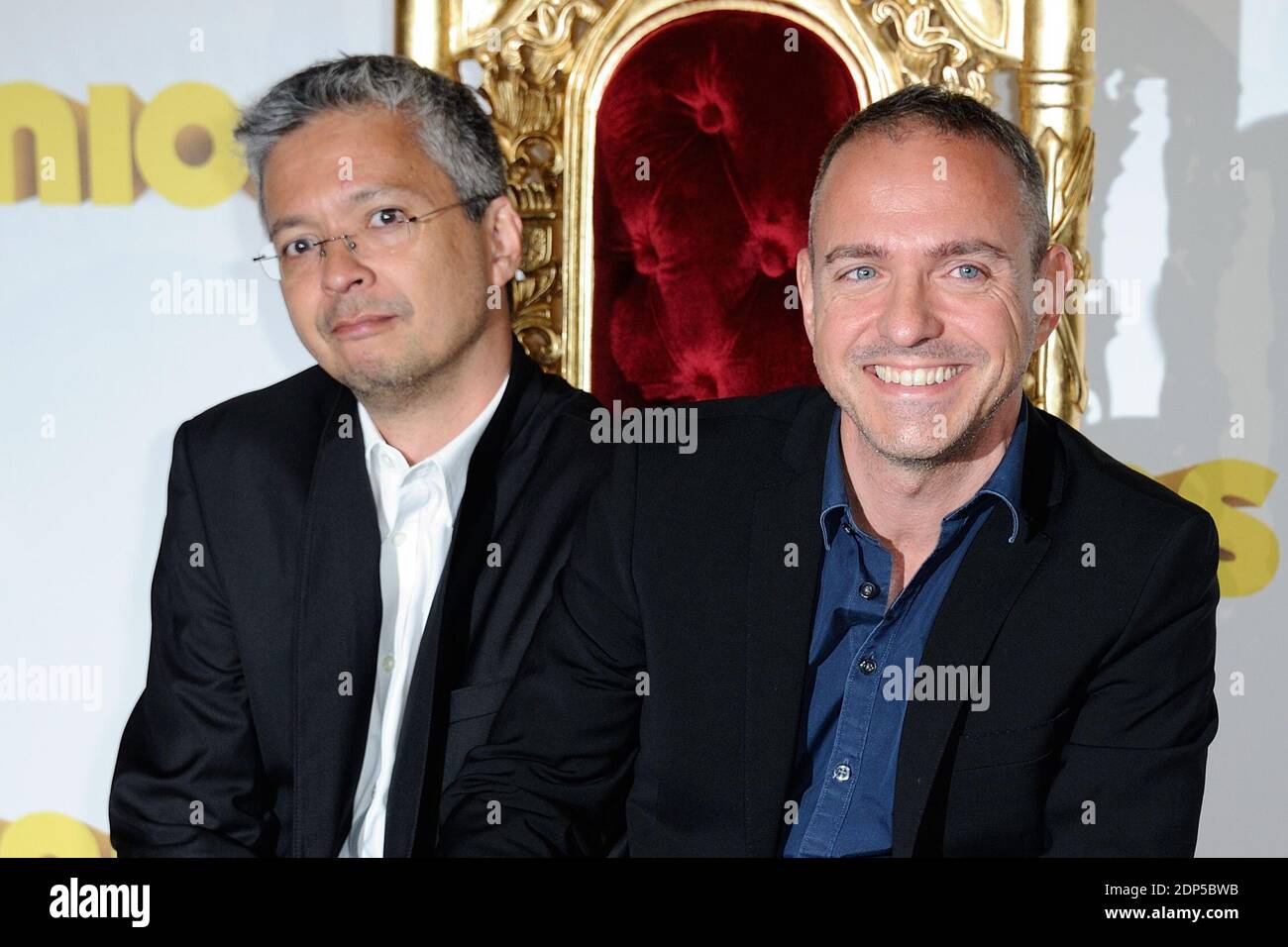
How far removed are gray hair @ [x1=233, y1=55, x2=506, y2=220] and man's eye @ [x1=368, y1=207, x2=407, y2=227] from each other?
0.10 m

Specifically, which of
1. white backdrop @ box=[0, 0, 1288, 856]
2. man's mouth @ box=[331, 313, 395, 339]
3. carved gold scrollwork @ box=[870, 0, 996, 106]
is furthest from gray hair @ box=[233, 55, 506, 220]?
carved gold scrollwork @ box=[870, 0, 996, 106]

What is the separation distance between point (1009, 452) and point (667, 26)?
105cm

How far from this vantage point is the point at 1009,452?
64.9 inches

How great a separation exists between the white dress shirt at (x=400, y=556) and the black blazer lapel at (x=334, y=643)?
0.04 m

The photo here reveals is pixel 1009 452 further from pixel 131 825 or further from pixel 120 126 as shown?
pixel 120 126

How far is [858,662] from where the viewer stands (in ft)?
5.25

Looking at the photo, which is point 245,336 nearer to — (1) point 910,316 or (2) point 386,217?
(2) point 386,217

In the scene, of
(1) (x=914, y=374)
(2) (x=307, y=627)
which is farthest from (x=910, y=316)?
(2) (x=307, y=627)

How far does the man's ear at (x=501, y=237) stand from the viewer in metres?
2.15

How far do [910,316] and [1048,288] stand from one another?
9.7 inches

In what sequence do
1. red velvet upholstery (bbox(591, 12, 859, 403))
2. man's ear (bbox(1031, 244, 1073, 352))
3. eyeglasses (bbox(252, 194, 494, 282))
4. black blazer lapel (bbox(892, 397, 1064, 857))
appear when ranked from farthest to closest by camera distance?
red velvet upholstery (bbox(591, 12, 859, 403)) < eyeglasses (bbox(252, 194, 494, 282)) < man's ear (bbox(1031, 244, 1073, 352)) < black blazer lapel (bbox(892, 397, 1064, 857))

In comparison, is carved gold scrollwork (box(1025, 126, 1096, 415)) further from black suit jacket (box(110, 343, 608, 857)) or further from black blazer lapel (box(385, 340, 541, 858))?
black blazer lapel (box(385, 340, 541, 858))

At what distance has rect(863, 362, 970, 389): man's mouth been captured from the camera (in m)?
1.57
